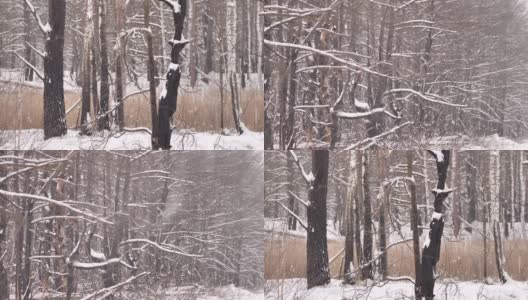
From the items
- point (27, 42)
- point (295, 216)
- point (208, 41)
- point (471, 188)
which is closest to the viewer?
point (27, 42)

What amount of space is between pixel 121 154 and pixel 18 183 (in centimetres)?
76

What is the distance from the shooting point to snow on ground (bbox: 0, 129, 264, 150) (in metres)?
4.25

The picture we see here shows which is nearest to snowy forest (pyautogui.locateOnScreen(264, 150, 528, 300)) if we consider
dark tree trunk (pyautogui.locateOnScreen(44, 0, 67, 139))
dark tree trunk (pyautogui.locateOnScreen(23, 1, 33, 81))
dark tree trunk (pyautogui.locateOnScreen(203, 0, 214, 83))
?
dark tree trunk (pyautogui.locateOnScreen(203, 0, 214, 83))

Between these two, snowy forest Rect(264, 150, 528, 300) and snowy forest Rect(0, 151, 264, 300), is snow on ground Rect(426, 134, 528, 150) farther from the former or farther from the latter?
snowy forest Rect(0, 151, 264, 300)

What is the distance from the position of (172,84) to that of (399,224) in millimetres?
1953

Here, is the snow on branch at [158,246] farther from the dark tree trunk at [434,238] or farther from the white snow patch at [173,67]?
the dark tree trunk at [434,238]

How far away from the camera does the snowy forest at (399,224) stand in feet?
14.5

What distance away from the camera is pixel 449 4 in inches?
175

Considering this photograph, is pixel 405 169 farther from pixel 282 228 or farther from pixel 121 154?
pixel 121 154

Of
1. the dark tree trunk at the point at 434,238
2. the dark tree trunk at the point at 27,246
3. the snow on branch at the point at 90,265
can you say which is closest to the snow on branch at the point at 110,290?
the snow on branch at the point at 90,265

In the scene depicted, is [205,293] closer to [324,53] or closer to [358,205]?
[358,205]

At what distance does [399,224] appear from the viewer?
4.48m

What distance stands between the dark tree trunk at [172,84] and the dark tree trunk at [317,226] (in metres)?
1.09

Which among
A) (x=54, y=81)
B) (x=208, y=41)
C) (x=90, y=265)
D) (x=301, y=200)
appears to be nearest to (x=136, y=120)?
(x=54, y=81)
